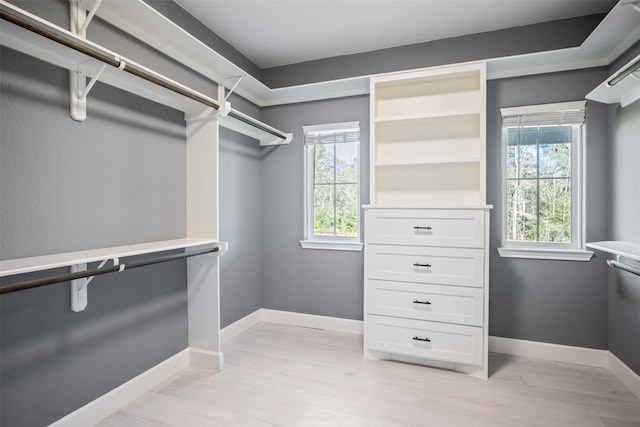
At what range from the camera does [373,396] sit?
6.58 ft

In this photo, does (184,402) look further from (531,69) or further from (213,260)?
(531,69)

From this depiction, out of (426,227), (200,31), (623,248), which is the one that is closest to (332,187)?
(426,227)

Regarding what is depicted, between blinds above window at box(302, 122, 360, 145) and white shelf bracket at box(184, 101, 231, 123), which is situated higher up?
blinds above window at box(302, 122, 360, 145)

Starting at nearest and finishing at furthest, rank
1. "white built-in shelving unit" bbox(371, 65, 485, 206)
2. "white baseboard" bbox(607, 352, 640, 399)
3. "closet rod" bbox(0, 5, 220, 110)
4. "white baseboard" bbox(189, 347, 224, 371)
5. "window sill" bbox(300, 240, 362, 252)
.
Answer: "closet rod" bbox(0, 5, 220, 110) → "white baseboard" bbox(607, 352, 640, 399) → "white baseboard" bbox(189, 347, 224, 371) → "white built-in shelving unit" bbox(371, 65, 485, 206) → "window sill" bbox(300, 240, 362, 252)

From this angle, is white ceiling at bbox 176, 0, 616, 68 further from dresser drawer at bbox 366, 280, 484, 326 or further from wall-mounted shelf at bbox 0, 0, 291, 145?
dresser drawer at bbox 366, 280, 484, 326

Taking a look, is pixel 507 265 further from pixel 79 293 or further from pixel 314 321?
pixel 79 293

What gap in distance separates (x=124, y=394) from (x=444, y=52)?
10.9ft

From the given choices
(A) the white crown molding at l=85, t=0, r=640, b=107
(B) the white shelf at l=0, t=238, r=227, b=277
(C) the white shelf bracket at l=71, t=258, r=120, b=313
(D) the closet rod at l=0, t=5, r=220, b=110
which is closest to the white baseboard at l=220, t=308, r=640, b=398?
(C) the white shelf bracket at l=71, t=258, r=120, b=313

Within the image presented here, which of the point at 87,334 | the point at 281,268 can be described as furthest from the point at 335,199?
the point at 87,334

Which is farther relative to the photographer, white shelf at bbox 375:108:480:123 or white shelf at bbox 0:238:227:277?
white shelf at bbox 375:108:480:123

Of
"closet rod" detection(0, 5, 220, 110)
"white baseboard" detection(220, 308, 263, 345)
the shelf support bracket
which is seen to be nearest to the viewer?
"closet rod" detection(0, 5, 220, 110)

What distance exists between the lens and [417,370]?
234 cm

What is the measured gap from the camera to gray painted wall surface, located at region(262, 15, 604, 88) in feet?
7.70

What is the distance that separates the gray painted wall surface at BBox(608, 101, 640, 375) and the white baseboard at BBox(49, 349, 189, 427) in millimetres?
3020
